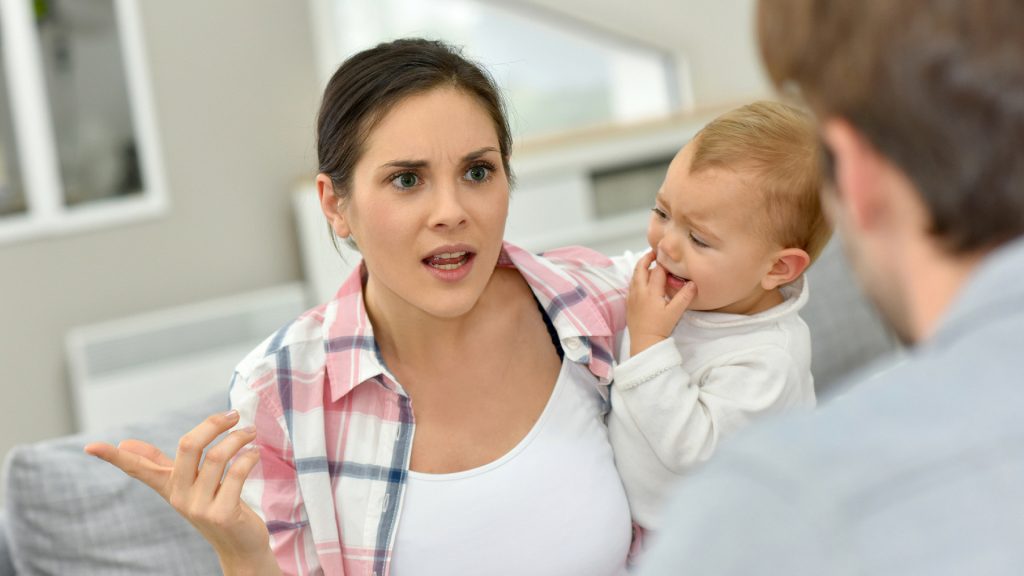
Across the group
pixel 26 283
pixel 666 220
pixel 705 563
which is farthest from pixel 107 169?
pixel 705 563

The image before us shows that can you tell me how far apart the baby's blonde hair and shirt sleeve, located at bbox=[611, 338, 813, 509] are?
171 millimetres

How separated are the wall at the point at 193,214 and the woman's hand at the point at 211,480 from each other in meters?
2.73

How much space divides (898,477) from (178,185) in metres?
3.76

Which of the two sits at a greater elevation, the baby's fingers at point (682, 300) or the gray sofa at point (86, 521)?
the baby's fingers at point (682, 300)

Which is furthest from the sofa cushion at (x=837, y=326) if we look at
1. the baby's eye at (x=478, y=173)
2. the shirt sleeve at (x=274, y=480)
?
the shirt sleeve at (x=274, y=480)

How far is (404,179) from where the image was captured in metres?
1.53

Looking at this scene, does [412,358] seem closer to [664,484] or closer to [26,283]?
[664,484]

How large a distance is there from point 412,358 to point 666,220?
1.35 feet

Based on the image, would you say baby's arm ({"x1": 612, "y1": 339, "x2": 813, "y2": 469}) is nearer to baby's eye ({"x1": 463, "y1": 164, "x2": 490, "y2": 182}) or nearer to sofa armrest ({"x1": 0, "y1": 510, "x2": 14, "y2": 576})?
baby's eye ({"x1": 463, "y1": 164, "x2": 490, "y2": 182})

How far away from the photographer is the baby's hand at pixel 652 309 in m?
1.50

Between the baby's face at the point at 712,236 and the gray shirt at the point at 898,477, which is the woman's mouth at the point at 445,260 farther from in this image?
the gray shirt at the point at 898,477

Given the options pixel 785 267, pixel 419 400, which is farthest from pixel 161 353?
pixel 785 267

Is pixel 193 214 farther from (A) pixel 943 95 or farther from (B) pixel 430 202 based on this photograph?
(A) pixel 943 95

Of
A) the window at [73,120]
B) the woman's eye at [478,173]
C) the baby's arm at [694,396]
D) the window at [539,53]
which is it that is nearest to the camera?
the baby's arm at [694,396]
